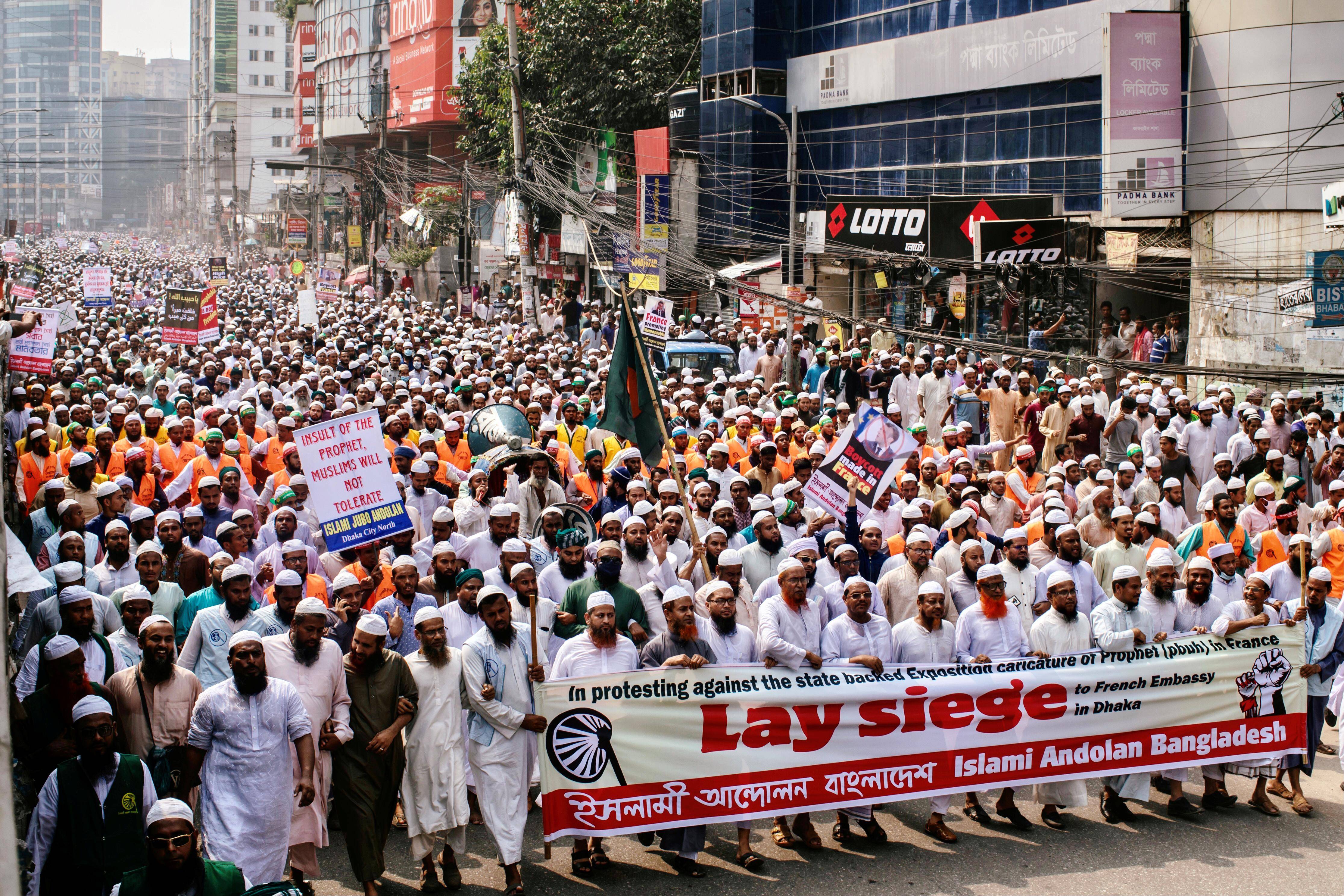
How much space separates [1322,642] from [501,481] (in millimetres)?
5958

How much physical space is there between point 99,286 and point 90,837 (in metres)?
24.9

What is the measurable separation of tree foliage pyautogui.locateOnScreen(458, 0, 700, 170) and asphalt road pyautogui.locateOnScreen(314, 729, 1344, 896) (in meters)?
31.3

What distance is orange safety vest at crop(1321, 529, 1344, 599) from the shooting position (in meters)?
9.47

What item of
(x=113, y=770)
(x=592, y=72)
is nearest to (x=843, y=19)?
(x=592, y=72)

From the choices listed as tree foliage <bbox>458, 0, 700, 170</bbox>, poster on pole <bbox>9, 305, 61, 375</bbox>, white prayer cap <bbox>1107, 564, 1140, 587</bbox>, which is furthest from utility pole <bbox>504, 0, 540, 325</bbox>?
white prayer cap <bbox>1107, 564, 1140, 587</bbox>

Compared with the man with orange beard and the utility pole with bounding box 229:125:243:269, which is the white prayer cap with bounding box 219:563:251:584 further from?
the utility pole with bounding box 229:125:243:269

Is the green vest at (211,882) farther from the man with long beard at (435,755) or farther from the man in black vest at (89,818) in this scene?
the man with long beard at (435,755)

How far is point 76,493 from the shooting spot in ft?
35.3

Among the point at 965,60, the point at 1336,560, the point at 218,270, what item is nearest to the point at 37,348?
the point at 1336,560

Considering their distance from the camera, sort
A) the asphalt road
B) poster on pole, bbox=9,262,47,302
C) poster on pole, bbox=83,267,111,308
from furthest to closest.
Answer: poster on pole, bbox=83,267,111,308
poster on pole, bbox=9,262,47,302
the asphalt road

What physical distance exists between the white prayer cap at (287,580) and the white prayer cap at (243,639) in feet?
3.13

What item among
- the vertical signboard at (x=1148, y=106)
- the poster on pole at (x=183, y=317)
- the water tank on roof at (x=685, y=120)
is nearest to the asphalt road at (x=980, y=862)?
the poster on pole at (x=183, y=317)

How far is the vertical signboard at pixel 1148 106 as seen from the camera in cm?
2222

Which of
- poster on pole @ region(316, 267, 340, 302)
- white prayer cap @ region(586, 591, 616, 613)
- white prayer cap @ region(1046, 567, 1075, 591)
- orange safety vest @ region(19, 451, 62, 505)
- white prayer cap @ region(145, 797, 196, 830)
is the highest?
poster on pole @ region(316, 267, 340, 302)
